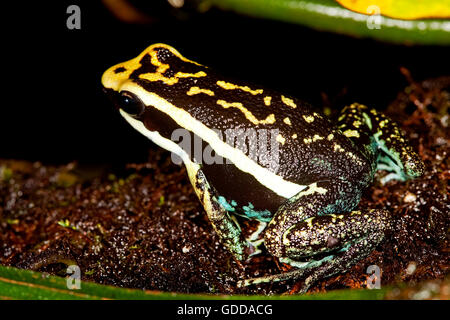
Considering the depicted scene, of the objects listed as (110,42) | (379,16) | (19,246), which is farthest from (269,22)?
(19,246)

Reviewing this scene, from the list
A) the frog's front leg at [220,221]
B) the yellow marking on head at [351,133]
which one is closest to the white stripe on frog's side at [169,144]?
Answer: the frog's front leg at [220,221]

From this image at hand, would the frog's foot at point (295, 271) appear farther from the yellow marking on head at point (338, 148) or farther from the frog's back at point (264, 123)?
the yellow marking on head at point (338, 148)

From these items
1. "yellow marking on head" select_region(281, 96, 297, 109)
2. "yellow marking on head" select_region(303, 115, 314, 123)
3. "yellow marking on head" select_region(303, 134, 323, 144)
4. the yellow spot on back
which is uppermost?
the yellow spot on back

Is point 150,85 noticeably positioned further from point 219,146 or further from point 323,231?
point 323,231

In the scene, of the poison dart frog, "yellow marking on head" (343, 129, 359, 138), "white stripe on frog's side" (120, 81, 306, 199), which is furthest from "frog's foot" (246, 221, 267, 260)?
"yellow marking on head" (343, 129, 359, 138)

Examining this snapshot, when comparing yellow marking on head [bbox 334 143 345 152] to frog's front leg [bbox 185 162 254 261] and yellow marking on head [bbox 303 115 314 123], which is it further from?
frog's front leg [bbox 185 162 254 261]

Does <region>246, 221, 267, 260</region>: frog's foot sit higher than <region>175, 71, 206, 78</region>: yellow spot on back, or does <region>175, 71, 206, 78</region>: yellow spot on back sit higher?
<region>175, 71, 206, 78</region>: yellow spot on back
